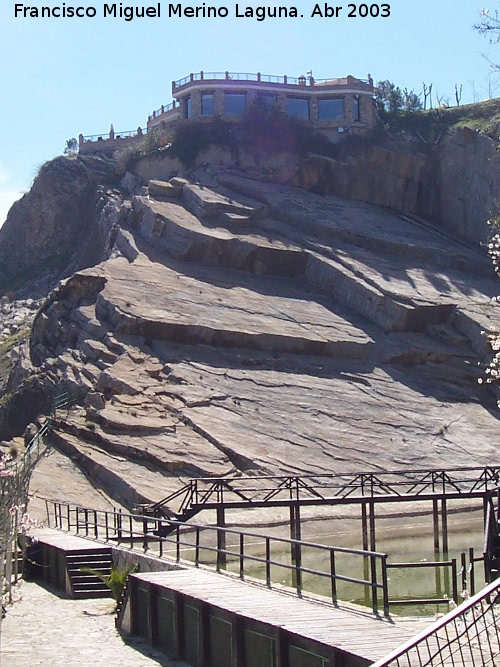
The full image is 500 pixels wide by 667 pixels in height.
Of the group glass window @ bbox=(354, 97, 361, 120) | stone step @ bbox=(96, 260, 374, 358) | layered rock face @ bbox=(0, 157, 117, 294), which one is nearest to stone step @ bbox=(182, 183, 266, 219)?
stone step @ bbox=(96, 260, 374, 358)

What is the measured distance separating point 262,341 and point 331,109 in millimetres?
30524

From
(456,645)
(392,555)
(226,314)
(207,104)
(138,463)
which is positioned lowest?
(392,555)

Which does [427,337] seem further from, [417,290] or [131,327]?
[131,327]

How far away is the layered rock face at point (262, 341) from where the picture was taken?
4797cm

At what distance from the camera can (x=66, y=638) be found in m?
22.7

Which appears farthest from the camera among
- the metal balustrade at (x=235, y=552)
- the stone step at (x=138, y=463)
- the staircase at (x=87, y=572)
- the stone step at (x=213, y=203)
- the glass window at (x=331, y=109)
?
the glass window at (x=331, y=109)

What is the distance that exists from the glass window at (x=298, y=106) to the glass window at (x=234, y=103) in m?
3.49

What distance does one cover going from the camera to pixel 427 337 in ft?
203

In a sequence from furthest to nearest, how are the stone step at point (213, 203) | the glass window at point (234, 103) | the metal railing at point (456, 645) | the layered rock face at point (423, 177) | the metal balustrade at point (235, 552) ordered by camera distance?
the glass window at point (234, 103)
the layered rock face at point (423, 177)
the stone step at point (213, 203)
the metal balustrade at point (235, 552)
the metal railing at point (456, 645)

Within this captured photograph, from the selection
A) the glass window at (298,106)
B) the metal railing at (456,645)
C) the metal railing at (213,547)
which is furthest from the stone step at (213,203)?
the metal railing at (456,645)

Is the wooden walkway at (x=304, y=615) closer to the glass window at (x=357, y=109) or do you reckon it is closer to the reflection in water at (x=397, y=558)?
the reflection in water at (x=397, y=558)

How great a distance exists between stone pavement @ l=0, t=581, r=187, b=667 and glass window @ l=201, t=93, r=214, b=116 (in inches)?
2237

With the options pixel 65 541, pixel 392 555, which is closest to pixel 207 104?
pixel 392 555

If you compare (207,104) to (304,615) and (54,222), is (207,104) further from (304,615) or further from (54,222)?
(304,615)
